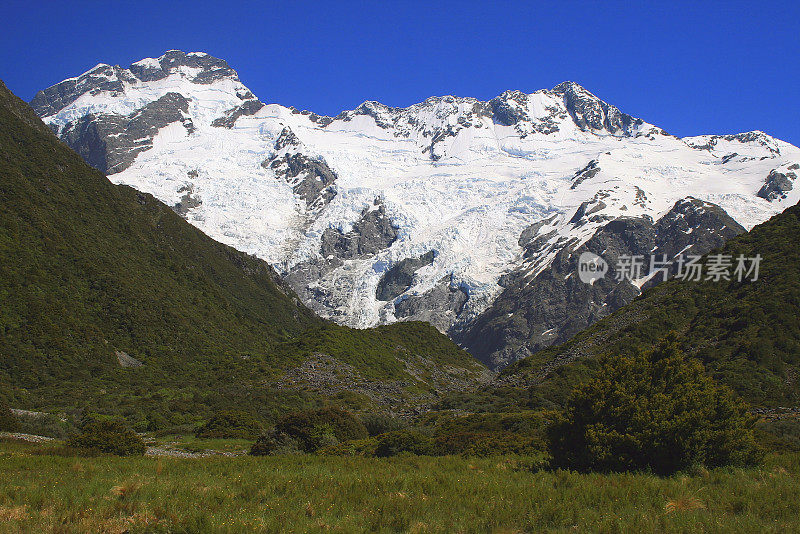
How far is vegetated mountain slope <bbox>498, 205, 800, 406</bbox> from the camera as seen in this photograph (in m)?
41.7

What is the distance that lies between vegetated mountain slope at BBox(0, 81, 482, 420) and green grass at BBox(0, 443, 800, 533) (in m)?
31.6

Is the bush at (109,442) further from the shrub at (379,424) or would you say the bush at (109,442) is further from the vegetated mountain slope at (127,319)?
the vegetated mountain slope at (127,319)

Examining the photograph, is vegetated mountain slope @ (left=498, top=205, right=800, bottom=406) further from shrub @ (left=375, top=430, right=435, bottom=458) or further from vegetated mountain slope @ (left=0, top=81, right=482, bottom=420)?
vegetated mountain slope @ (left=0, top=81, right=482, bottom=420)

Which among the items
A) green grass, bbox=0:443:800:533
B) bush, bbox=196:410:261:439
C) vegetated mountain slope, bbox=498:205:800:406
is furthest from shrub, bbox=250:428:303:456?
vegetated mountain slope, bbox=498:205:800:406

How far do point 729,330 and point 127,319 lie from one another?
64.9 m

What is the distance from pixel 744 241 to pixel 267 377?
54.8 meters

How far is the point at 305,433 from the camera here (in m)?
27.8

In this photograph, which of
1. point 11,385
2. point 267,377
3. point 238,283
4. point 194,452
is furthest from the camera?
point 238,283

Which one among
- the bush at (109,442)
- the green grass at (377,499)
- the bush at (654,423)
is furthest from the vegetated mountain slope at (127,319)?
the bush at (654,423)

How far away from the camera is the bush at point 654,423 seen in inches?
621

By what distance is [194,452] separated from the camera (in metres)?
26.1

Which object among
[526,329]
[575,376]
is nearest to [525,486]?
[575,376]

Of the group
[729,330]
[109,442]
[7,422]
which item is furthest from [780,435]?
[7,422]

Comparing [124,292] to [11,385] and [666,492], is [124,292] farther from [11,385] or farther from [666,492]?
[666,492]
